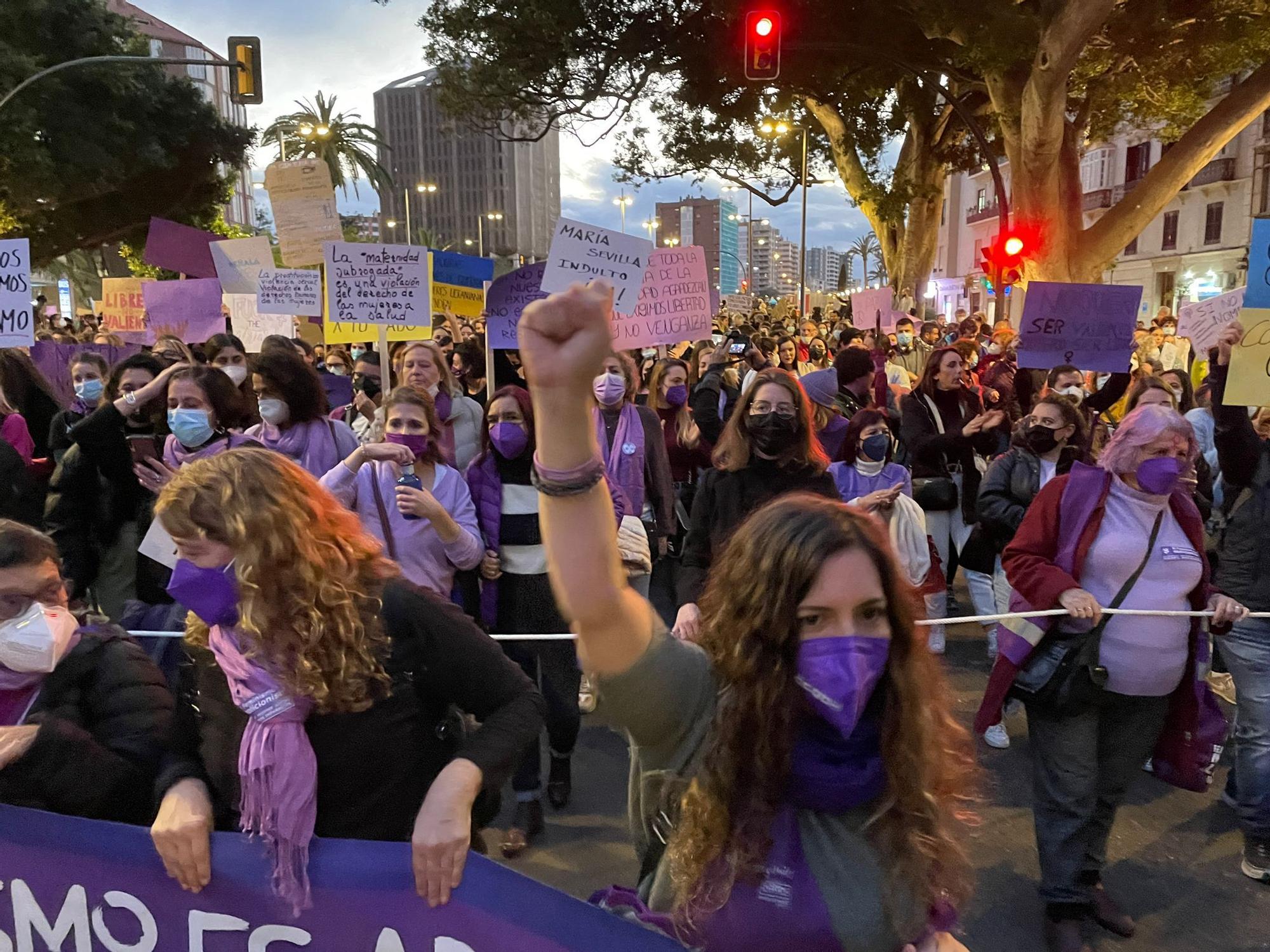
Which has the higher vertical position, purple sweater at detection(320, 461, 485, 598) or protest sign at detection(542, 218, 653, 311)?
protest sign at detection(542, 218, 653, 311)

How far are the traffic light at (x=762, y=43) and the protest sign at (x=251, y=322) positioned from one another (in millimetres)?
5450

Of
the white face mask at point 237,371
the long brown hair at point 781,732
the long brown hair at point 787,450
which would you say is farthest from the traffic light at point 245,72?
the long brown hair at point 781,732

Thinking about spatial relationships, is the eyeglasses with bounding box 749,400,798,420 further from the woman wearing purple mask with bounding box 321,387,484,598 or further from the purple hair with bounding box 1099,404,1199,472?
the woman wearing purple mask with bounding box 321,387,484,598

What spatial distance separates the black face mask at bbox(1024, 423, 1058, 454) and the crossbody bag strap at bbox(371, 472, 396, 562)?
124 inches

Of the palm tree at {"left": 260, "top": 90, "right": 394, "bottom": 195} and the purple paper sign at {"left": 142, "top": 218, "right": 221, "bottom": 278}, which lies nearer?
the purple paper sign at {"left": 142, "top": 218, "right": 221, "bottom": 278}

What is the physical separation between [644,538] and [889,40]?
Result: 15243mm

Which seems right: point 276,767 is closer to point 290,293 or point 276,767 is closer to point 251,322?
point 290,293

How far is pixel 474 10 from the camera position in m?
16.0

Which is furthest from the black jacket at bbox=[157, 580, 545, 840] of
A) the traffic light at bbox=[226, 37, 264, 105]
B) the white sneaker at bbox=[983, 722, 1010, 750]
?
the traffic light at bbox=[226, 37, 264, 105]

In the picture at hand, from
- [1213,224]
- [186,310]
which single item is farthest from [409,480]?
[1213,224]

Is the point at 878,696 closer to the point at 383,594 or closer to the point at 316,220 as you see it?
the point at 383,594

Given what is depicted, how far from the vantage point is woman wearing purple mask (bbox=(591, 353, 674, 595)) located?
4.92 metres

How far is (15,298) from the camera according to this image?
5555 millimetres

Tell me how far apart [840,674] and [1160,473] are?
1.99 m
